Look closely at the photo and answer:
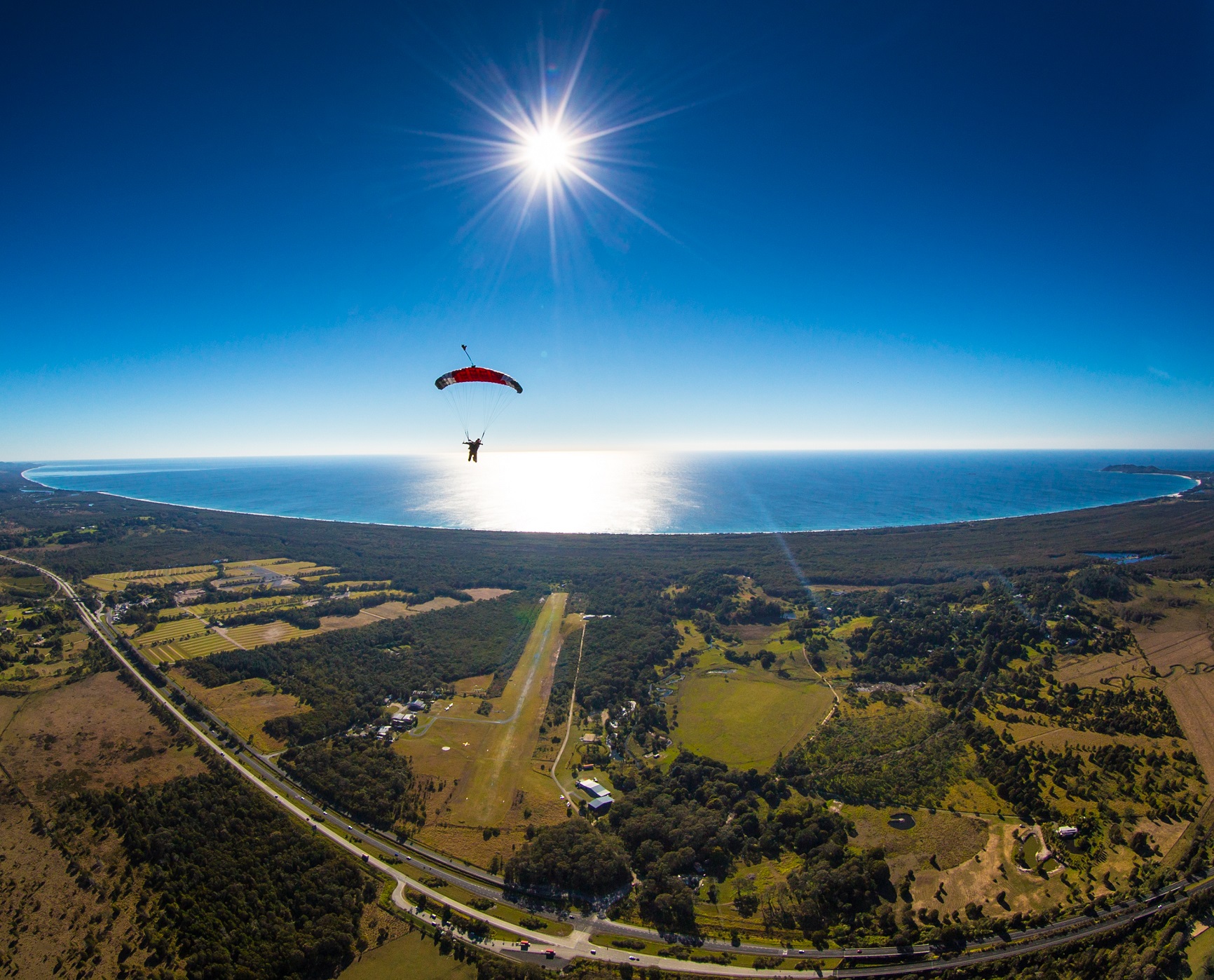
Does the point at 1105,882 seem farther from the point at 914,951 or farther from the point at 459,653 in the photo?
the point at 459,653

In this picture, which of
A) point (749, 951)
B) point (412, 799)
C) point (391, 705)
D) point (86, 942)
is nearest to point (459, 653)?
point (391, 705)

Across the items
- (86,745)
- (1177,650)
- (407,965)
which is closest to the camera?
(407,965)

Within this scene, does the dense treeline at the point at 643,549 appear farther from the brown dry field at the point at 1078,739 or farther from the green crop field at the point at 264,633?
the brown dry field at the point at 1078,739

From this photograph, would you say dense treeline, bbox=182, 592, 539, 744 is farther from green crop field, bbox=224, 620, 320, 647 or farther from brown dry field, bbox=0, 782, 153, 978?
brown dry field, bbox=0, 782, 153, 978

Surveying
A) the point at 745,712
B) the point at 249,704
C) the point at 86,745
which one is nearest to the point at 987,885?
the point at 745,712

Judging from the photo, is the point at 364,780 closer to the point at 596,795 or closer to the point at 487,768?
the point at 487,768

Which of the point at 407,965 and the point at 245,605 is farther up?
the point at 245,605

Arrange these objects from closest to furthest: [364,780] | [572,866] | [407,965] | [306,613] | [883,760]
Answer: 1. [407,965]
2. [572,866]
3. [364,780]
4. [883,760]
5. [306,613]
